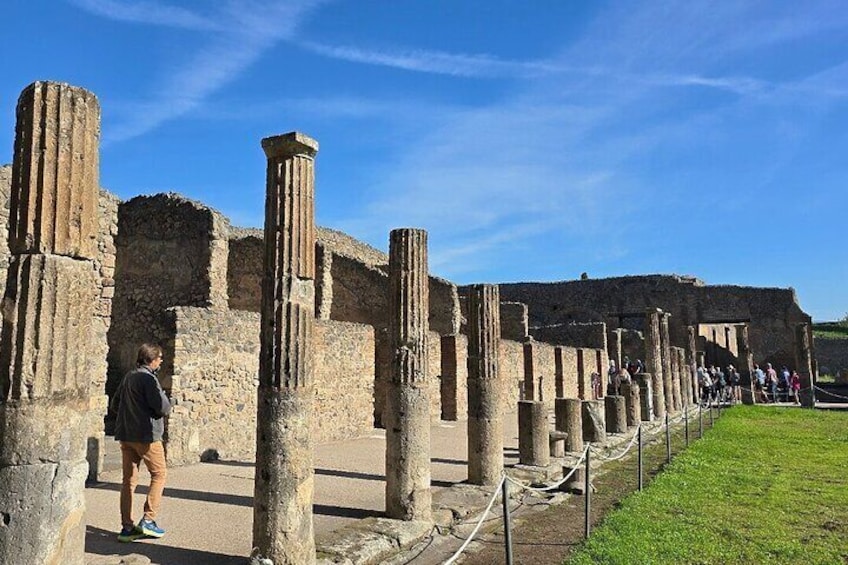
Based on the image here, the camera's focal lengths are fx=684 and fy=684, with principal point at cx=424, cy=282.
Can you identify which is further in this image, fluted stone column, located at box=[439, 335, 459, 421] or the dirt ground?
fluted stone column, located at box=[439, 335, 459, 421]

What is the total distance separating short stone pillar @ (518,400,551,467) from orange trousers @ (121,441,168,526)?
567 centimetres

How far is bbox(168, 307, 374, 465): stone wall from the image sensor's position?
924cm

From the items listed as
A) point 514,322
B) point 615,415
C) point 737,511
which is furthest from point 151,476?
point 514,322

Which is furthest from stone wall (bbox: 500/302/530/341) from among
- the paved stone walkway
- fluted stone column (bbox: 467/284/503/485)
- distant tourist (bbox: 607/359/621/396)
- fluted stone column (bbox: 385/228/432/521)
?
fluted stone column (bbox: 385/228/432/521)

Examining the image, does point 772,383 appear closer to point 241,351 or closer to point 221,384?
point 241,351

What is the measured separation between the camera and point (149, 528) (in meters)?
5.55

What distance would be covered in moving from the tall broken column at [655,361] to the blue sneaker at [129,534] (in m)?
17.4

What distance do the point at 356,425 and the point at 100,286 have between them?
559 cm

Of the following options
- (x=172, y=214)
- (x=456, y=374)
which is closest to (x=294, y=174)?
(x=172, y=214)

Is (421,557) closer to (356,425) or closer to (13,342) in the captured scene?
(13,342)

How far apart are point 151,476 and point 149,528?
41cm

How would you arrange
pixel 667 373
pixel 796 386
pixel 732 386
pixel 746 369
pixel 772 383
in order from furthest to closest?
pixel 746 369, pixel 772 383, pixel 732 386, pixel 796 386, pixel 667 373

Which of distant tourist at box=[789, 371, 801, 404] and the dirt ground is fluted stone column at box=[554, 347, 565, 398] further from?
the dirt ground

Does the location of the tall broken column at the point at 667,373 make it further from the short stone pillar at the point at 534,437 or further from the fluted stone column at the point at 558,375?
the short stone pillar at the point at 534,437
